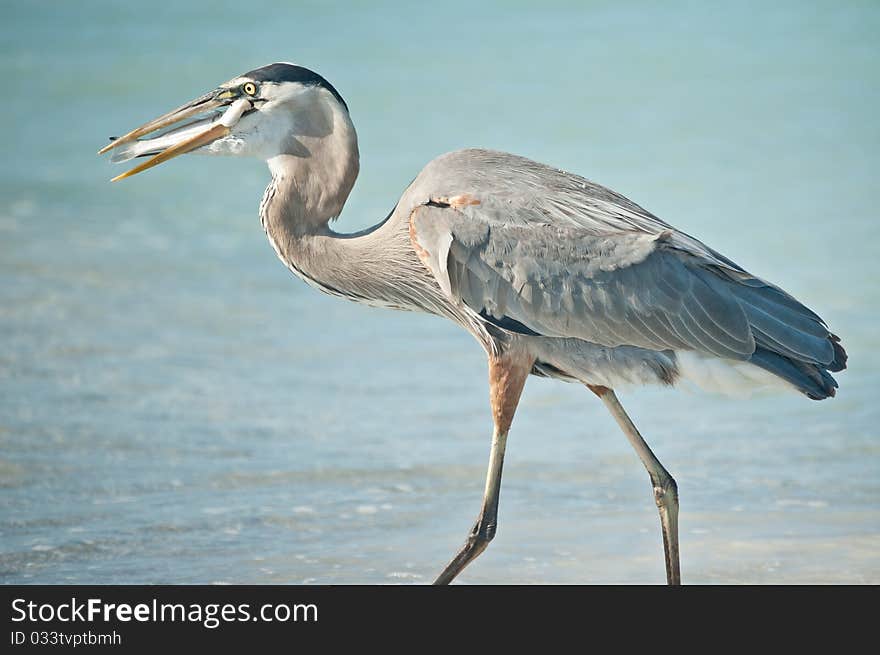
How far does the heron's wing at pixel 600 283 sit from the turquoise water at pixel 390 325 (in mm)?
1079

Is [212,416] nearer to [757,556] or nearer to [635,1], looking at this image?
[757,556]

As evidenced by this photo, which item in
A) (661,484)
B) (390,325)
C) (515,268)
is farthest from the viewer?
(390,325)

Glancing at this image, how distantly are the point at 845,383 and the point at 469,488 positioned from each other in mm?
→ 2563

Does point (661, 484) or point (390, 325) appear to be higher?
point (390, 325)

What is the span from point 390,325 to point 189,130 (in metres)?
4.69

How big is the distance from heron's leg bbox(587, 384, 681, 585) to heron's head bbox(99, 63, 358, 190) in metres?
1.19

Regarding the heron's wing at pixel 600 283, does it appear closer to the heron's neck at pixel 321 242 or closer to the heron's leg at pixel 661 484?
the heron's neck at pixel 321 242

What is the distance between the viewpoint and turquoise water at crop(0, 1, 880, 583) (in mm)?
5625

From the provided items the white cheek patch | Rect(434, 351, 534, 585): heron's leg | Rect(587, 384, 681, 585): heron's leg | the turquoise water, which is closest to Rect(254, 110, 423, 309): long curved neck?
the white cheek patch

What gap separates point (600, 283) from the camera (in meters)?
4.53

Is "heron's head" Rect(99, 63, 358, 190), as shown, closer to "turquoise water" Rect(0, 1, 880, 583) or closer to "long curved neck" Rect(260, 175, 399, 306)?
"long curved neck" Rect(260, 175, 399, 306)

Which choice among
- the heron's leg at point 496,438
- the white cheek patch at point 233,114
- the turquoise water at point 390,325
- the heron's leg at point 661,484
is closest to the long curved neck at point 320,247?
the white cheek patch at point 233,114

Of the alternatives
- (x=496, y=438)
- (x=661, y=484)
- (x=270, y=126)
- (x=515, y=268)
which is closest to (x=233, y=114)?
(x=270, y=126)

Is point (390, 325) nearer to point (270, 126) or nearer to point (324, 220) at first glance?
point (324, 220)
